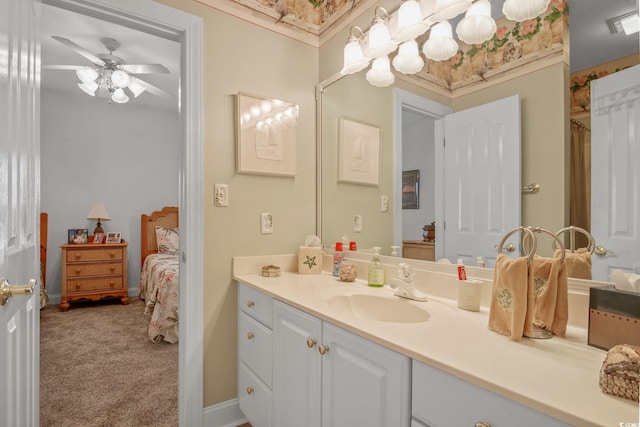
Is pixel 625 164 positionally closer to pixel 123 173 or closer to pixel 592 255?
pixel 592 255

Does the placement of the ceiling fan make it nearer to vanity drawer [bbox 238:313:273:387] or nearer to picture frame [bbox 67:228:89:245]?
picture frame [bbox 67:228:89:245]

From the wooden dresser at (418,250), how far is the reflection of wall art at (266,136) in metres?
0.82

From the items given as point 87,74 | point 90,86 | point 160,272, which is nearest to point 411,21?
A: point 87,74

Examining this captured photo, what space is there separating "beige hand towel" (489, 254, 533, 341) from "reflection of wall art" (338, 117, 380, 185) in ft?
3.21

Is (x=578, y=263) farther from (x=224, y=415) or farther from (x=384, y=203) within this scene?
(x=224, y=415)

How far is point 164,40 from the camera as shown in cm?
302

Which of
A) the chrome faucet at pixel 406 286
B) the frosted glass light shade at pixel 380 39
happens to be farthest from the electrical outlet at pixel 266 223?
the frosted glass light shade at pixel 380 39

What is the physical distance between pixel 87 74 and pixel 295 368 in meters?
3.17

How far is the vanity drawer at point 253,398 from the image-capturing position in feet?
4.96

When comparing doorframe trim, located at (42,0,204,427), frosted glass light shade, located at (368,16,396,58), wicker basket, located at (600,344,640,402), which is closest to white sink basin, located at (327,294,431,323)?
wicker basket, located at (600,344,640,402)

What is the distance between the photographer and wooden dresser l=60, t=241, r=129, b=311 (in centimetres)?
401

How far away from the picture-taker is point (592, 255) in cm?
101

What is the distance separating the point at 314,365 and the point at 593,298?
2.85 ft

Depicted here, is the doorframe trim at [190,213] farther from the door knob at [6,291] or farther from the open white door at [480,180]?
the open white door at [480,180]
